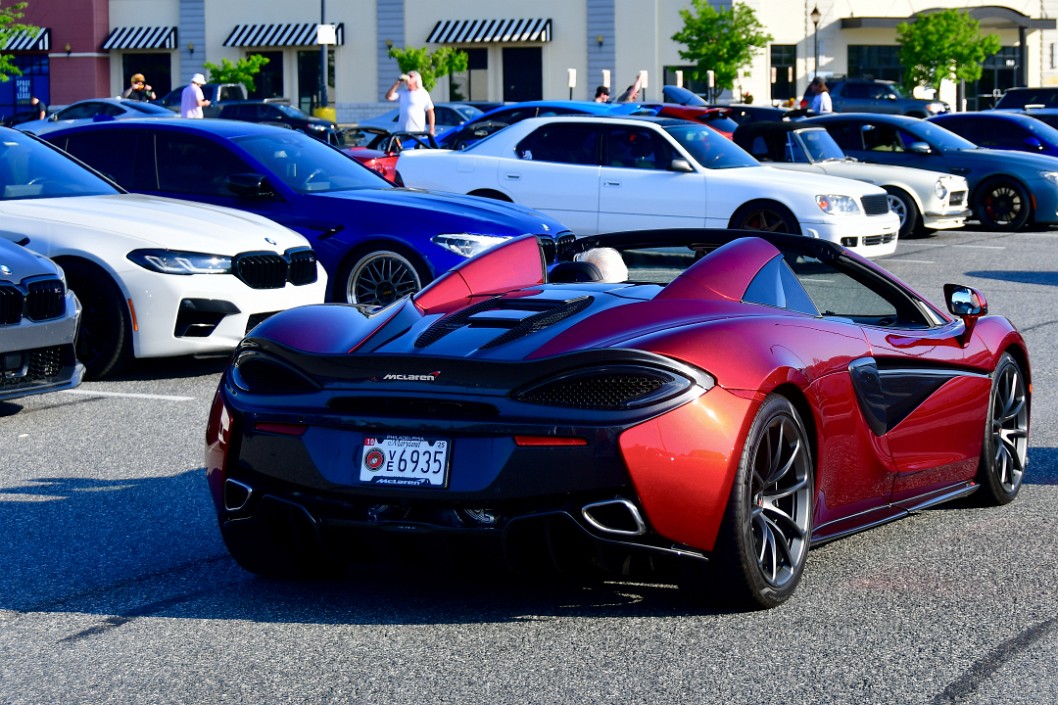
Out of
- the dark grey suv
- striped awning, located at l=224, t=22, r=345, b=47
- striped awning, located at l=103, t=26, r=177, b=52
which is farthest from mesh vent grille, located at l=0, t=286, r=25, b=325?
striped awning, located at l=103, t=26, r=177, b=52

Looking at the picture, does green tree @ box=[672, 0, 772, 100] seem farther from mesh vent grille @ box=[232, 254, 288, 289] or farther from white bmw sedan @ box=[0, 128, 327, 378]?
white bmw sedan @ box=[0, 128, 327, 378]

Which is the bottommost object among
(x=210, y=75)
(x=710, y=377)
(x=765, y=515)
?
(x=765, y=515)

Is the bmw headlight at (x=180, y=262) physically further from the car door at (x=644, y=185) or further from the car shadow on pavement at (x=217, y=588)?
the car door at (x=644, y=185)

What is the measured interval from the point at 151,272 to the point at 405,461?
5.37 meters

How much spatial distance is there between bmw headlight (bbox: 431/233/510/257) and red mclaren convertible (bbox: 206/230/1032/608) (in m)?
5.75

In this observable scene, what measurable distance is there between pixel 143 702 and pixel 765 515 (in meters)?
1.83

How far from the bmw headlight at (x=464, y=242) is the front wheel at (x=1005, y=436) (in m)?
5.29

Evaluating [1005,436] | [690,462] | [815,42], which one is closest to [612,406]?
[690,462]

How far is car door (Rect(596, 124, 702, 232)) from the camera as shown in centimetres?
1590

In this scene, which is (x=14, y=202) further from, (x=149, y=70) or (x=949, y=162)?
(x=149, y=70)

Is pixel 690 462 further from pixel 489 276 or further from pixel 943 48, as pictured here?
pixel 943 48

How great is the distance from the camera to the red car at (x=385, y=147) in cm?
1714

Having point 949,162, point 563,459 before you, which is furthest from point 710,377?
point 949,162

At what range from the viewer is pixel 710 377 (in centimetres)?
447
